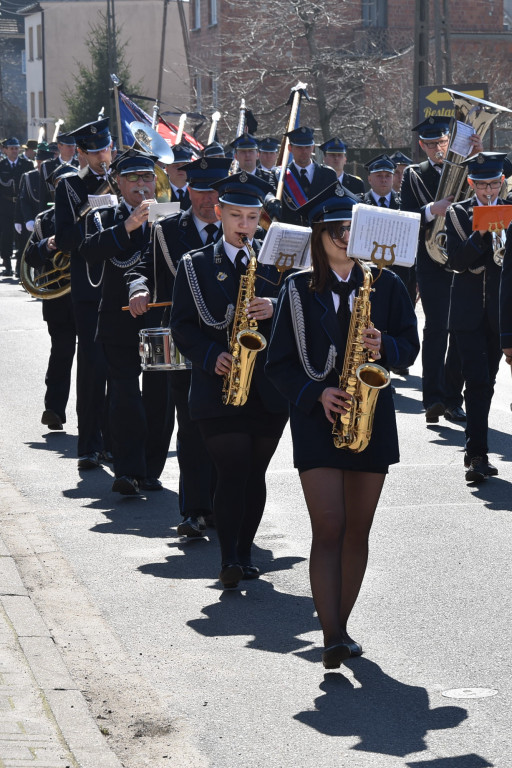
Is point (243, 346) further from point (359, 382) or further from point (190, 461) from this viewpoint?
point (190, 461)

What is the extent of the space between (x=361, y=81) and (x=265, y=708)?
1397 inches

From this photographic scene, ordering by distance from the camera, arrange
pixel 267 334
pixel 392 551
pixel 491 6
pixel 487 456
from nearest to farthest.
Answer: pixel 267 334 < pixel 392 551 < pixel 487 456 < pixel 491 6

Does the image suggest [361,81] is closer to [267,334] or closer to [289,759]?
[267,334]

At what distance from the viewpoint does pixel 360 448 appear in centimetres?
570

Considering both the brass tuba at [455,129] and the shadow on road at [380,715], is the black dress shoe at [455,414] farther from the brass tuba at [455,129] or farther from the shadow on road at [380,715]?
the shadow on road at [380,715]

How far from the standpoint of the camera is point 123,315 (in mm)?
9117

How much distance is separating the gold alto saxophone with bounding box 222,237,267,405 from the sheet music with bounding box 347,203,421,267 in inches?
48.7

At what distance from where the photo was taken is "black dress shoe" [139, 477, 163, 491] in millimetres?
9555

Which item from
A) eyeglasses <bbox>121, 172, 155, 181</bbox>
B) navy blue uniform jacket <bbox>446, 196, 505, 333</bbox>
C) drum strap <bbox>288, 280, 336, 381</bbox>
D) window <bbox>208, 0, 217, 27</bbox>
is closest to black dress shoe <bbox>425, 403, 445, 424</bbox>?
navy blue uniform jacket <bbox>446, 196, 505, 333</bbox>

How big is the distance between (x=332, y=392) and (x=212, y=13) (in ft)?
148

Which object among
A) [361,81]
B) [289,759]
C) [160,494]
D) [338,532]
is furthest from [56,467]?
[361,81]

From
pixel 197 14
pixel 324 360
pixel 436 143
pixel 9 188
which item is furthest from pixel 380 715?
A: pixel 197 14

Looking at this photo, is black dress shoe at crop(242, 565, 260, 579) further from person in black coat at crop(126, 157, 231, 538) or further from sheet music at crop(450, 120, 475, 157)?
sheet music at crop(450, 120, 475, 157)

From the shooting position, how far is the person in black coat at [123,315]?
29.8 feet
